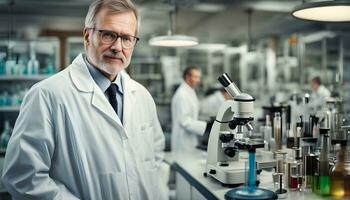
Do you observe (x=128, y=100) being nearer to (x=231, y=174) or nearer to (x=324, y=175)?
(x=231, y=174)

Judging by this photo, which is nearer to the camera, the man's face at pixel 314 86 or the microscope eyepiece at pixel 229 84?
the microscope eyepiece at pixel 229 84

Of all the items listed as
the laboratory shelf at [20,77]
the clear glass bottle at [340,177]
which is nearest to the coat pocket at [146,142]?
the clear glass bottle at [340,177]

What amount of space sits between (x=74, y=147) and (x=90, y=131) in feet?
0.31

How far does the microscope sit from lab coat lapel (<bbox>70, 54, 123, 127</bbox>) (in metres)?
0.54

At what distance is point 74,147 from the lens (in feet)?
4.51

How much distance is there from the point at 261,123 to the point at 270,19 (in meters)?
4.37

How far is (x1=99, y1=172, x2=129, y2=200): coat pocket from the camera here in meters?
1.42

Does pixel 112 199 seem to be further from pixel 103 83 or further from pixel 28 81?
pixel 28 81

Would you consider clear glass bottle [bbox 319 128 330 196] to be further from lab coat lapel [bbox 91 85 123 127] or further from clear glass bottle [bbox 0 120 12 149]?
clear glass bottle [bbox 0 120 12 149]

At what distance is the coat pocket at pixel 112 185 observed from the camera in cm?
142

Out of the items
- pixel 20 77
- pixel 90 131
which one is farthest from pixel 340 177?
pixel 20 77

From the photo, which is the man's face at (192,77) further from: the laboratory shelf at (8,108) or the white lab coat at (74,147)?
the white lab coat at (74,147)

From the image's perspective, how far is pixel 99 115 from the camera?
4.77 feet

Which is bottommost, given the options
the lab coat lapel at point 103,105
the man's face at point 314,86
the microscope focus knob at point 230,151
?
the microscope focus knob at point 230,151
